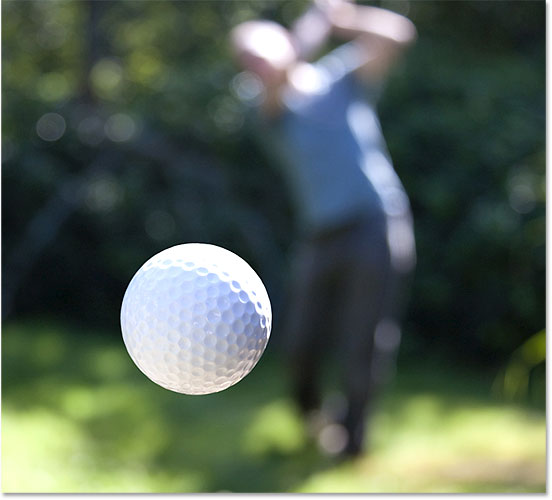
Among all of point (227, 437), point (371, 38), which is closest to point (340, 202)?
point (371, 38)

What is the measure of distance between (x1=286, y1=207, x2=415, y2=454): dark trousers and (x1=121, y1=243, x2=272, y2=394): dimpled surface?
2204 millimetres

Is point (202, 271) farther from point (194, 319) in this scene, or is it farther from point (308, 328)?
point (308, 328)

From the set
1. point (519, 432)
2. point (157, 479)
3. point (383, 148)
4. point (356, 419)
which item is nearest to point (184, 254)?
point (157, 479)

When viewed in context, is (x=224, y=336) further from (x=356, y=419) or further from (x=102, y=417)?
(x=102, y=417)

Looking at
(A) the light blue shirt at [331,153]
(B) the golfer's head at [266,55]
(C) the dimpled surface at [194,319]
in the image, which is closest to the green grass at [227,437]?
(A) the light blue shirt at [331,153]

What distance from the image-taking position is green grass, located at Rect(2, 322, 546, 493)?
2928mm

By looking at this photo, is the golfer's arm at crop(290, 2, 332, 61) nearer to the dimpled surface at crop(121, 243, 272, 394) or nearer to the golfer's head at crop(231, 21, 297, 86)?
the golfer's head at crop(231, 21, 297, 86)

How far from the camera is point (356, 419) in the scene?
125 inches

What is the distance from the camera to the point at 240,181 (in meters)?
5.25

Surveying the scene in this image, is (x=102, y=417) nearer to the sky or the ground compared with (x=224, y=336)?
nearer to the sky

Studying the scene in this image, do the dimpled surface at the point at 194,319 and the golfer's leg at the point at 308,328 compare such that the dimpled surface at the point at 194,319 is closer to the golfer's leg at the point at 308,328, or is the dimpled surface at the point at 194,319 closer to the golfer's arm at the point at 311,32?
the golfer's leg at the point at 308,328

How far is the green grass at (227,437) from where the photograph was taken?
2.93 meters

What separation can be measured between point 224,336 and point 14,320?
4637mm

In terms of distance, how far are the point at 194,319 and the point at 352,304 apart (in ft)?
7.65
